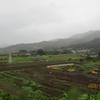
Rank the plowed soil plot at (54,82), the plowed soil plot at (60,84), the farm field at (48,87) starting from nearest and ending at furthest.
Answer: the farm field at (48,87)
the plowed soil plot at (60,84)
the plowed soil plot at (54,82)

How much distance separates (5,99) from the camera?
8.15 meters

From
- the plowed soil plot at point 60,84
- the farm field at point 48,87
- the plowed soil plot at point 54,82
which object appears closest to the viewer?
the farm field at point 48,87

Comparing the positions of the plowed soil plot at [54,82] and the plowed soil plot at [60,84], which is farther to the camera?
the plowed soil plot at [54,82]

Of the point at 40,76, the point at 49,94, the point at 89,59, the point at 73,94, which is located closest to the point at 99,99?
the point at 73,94

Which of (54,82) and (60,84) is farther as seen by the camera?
(54,82)

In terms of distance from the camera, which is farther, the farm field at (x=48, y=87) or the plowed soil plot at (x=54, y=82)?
the plowed soil plot at (x=54, y=82)

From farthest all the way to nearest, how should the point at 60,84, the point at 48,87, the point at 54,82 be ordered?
the point at 54,82, the point at 60,84, the point at 48,87

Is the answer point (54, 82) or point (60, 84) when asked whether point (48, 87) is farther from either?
point (54, 82)

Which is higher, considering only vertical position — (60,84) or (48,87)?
(48,87)

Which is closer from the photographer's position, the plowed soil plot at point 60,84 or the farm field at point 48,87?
the farm field at point 48,87

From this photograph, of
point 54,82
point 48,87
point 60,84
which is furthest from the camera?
point 54,82

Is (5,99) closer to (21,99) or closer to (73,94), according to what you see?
(21,99)

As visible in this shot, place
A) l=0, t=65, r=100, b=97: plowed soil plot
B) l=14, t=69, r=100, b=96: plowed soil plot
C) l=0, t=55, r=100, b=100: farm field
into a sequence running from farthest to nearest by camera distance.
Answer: l=0, t=65, r=100, b=97: plowed soil plot → l=14, t=69, r=100, b=96: plowed soil plot → l=0, t=55, r=100, b=100: farm field

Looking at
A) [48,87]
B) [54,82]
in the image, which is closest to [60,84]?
[54,82]
